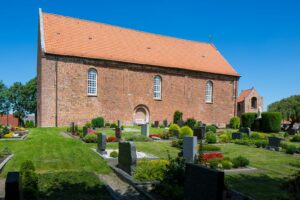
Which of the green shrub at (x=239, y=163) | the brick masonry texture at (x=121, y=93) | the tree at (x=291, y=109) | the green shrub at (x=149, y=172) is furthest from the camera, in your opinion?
the tree at (x=291, y=109)

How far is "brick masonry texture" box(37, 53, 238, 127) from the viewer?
2469cm

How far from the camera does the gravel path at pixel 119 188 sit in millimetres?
6368

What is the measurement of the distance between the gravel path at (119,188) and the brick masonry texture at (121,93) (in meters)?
18.2

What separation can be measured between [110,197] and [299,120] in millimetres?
42927

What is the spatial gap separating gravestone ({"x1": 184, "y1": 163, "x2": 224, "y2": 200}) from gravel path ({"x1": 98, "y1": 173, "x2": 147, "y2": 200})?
6.60 feet

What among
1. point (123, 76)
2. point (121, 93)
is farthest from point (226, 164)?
point (123, 76)

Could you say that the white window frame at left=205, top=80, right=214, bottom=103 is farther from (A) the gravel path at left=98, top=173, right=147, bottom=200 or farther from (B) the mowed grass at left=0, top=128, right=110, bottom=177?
(A) the gravel path at left=98, top=173, right=147, bottom=200

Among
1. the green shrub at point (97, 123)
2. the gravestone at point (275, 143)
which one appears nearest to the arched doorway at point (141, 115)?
the green shrub at point (97, 123)

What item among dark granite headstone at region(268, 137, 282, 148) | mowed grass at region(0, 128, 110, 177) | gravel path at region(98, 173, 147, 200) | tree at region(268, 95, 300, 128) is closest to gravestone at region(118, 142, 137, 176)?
gravel path at region(98, 173, 147, 200)

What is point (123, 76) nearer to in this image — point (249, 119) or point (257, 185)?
point (249, 119)

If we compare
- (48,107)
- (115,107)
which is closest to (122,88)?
(115,107)

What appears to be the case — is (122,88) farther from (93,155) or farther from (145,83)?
(93,155)

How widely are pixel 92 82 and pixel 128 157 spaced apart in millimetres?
19784

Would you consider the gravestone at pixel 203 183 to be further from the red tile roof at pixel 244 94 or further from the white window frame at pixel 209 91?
the red tile roof at pixel 244 94
